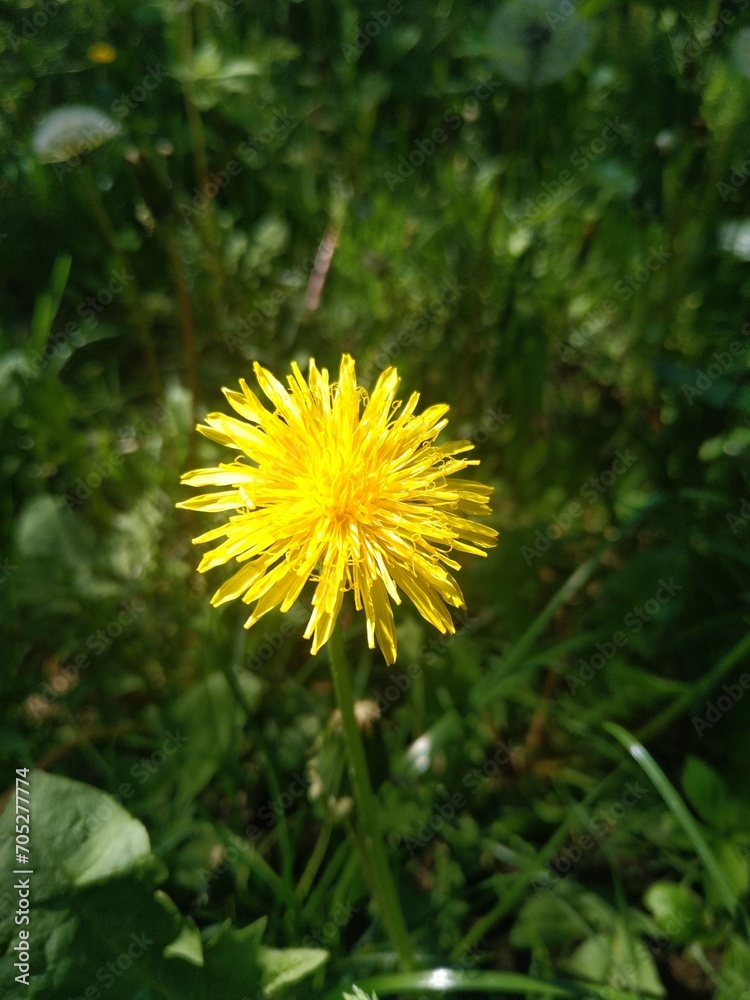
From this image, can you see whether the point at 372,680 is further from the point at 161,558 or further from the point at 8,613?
the point at 8,613

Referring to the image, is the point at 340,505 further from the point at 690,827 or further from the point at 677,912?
the point at 677,912

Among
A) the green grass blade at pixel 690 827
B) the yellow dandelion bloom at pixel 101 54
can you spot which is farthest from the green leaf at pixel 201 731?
the yellow dandelion bloom at pixel 101 54

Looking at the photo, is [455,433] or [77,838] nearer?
[77,838]

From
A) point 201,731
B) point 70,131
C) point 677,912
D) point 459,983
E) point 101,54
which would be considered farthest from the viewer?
point 101,54

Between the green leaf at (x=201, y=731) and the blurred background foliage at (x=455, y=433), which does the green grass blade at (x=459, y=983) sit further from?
the green leaf at (x=201, y=731)

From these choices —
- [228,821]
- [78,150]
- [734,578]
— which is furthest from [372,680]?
[78,150]

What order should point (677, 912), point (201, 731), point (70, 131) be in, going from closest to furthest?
point (677, 912) < point (201, 731) < point (70, 131)

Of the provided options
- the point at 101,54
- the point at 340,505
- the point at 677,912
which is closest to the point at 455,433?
the point at 340,505
